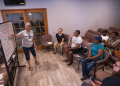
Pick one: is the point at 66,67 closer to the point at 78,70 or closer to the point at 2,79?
the point at 78,70

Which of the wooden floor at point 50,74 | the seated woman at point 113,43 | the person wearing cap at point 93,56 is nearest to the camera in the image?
the person wearing cap at point 93,56

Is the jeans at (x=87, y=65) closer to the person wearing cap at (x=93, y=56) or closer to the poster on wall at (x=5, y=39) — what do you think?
the person wearing cap at (x=93, y=56)

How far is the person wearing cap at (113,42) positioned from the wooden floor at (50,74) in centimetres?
141

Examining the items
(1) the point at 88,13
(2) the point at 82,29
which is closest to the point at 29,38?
(2) the point at 82,29

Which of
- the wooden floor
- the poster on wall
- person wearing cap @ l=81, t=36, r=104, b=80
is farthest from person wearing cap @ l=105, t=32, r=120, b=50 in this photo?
the poster on wall

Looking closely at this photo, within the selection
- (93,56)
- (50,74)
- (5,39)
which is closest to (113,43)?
(93,56)

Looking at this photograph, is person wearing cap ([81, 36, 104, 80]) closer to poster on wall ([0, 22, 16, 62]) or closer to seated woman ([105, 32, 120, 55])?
seated woman ([105, 32, 120, 55])

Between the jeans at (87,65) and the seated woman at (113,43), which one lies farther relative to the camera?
the seated woman at (113,43)

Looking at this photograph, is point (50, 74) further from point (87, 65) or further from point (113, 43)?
point (113, 43)

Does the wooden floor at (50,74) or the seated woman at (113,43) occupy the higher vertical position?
the seated woman at (113,43)

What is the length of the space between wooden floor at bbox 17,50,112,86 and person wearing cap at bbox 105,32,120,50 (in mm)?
1408

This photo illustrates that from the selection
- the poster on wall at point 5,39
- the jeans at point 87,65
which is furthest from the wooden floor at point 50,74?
the poster on wall at point 5,39

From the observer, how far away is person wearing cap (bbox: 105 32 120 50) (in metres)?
3.02

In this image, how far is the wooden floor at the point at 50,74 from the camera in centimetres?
255
